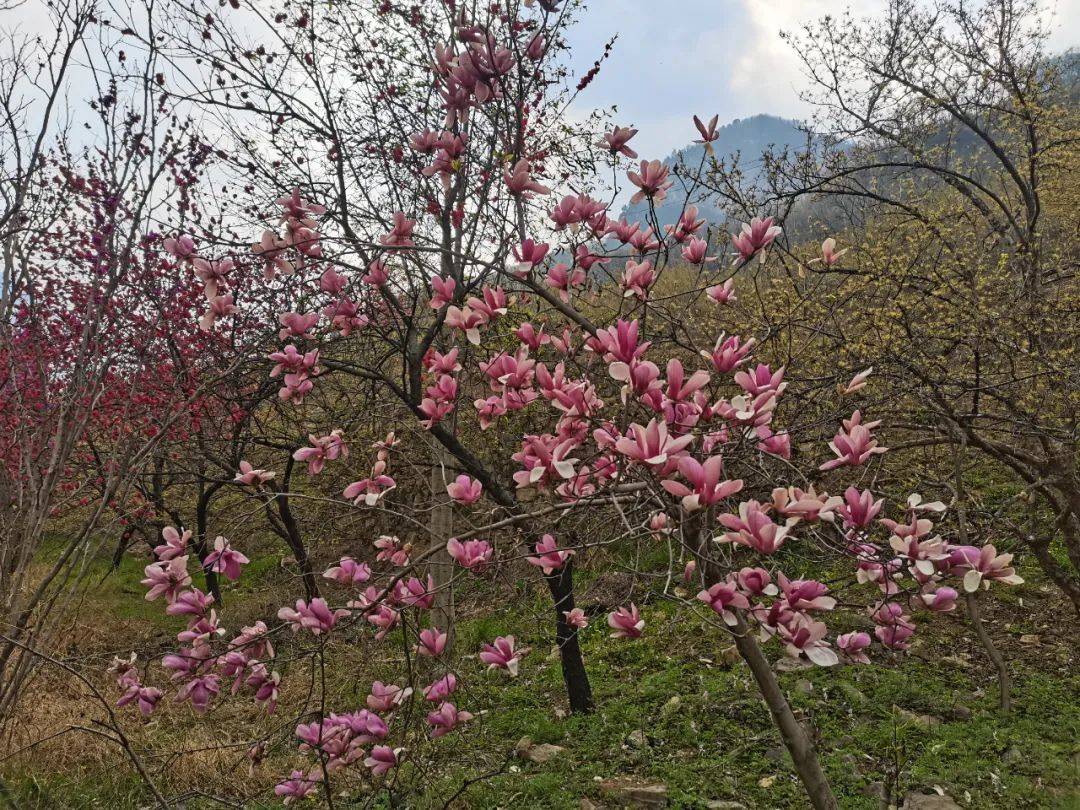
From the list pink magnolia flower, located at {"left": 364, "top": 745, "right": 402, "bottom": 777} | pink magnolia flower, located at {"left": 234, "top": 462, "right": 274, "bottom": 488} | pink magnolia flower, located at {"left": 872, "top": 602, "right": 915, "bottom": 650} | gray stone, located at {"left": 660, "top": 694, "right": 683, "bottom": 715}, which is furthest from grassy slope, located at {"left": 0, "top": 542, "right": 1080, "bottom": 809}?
pink magnolia flower, located at {"left": 234, "top": 462, "right": 274, "bottom": 488}

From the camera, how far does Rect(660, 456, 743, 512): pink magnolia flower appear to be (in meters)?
1.27

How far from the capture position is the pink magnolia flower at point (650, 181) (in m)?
2.09

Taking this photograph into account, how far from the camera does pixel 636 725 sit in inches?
159

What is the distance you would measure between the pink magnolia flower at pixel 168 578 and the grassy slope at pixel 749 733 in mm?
1400

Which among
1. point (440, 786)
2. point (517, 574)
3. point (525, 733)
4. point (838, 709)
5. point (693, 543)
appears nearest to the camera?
point (693, 543)

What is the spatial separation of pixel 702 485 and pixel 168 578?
1.50 m

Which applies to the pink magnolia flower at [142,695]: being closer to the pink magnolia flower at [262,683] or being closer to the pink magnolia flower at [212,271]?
the pink magnolia flower at [262,683]

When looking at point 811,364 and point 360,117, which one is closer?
point 360,117

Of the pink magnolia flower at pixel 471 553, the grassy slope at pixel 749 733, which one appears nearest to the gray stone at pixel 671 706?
the grassy slope at pixel 749 733

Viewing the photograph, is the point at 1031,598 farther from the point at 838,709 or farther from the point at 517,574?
the point at 517,574

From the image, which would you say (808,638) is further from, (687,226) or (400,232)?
(400,232)

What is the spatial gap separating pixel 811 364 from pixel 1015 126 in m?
3.74

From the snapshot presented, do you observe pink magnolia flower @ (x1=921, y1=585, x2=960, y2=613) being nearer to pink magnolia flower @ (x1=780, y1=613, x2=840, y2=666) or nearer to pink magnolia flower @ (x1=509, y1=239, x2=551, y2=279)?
pink magnolia flower @ (x1=780, y1=613, x2=840, y2=666)

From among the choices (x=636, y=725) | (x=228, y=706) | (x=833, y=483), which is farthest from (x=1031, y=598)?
(x=228, y=706)
